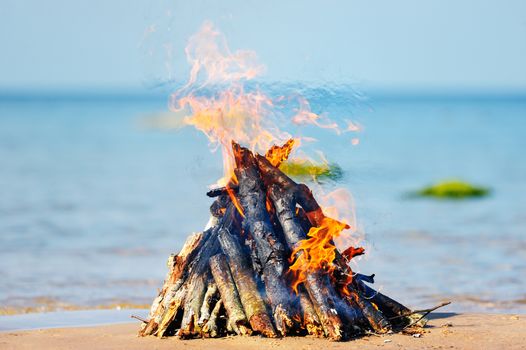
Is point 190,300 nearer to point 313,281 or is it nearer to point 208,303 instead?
point 208,303

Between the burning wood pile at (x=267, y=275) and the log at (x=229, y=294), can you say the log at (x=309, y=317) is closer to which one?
the burning wood pile at (x=267, y=275)

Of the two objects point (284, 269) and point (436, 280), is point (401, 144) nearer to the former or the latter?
point (436, 280)

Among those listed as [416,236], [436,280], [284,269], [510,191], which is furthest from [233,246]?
[510,191]

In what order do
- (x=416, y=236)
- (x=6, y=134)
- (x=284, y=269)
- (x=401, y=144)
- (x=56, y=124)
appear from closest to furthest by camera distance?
(x=284, y=269)
(x=416, y=236)
(x=401, y=144)
(x=6, y=134)
(x=56, y=124)

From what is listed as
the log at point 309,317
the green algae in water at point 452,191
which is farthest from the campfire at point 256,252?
the green algae in water at point 452,191

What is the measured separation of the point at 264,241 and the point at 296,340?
123 cm

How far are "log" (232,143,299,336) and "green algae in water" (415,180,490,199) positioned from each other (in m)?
23.2

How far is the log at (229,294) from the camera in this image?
11.3m

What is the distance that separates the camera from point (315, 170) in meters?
12.2

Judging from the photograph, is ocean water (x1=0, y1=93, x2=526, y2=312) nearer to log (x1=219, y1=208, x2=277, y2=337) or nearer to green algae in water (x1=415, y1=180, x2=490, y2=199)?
green algae in water (x1=415, y1=180, x2=490, y2=199)

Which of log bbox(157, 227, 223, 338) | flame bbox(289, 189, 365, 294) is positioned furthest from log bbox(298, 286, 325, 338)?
log bbox(157, 227, 223, 338)

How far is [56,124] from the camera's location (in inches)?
4161

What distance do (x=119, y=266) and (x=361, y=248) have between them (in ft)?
25.9

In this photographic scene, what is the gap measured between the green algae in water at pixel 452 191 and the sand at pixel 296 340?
74.0 ft
